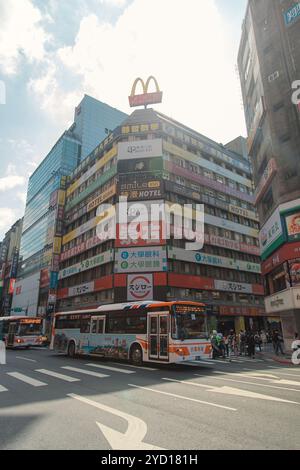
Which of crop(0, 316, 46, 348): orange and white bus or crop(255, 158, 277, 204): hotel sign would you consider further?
crop(255, 158, 277, 204): hotel sign

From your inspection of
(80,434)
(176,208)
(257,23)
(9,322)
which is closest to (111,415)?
(80,434)

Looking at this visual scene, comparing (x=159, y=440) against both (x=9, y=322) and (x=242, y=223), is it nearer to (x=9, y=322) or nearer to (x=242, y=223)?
(x=9, y=322)

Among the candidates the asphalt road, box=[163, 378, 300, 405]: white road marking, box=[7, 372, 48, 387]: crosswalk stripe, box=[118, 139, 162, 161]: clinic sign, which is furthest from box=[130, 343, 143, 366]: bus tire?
box=[118, 139, 162, 161]: clinic sign

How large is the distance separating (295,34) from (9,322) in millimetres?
37585

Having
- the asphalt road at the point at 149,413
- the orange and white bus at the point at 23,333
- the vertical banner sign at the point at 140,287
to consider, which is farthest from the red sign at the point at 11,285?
the asphalt road at the point at 149,413

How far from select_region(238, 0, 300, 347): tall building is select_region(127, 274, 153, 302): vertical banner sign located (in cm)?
1231

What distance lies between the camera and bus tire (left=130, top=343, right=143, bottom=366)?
14.5 meters

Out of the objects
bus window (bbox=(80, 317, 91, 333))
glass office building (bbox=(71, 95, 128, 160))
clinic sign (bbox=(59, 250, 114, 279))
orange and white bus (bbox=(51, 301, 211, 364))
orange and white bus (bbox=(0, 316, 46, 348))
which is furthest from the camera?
glass office building (bbox=(71, 95, 128, 160))

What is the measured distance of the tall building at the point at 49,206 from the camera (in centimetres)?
5297

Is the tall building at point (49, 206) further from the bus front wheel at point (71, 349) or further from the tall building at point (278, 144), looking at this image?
the tall building at point (278, 144)

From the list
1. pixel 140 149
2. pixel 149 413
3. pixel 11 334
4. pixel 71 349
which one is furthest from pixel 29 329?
pixel 140 149

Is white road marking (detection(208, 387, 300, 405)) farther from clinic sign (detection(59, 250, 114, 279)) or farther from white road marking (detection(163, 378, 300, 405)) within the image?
clinic sign (detection(59, 250, 114, 279))

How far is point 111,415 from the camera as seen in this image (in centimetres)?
611

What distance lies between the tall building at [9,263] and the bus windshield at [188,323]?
6730 centimetres
